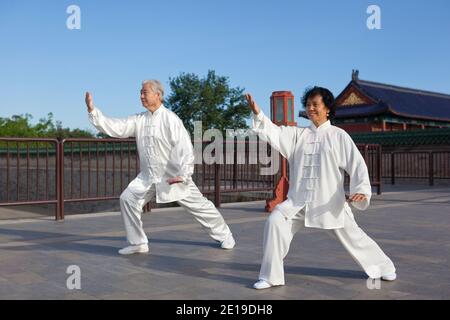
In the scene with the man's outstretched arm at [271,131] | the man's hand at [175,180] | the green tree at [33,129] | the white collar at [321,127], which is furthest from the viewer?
the green tree at [33,129]

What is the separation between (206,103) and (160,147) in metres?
24.8

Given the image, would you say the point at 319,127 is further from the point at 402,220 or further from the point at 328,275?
the point at 402,220

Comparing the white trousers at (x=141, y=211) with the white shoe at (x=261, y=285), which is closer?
the white shoe at (x=261, y=285)

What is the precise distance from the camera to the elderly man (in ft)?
15.3

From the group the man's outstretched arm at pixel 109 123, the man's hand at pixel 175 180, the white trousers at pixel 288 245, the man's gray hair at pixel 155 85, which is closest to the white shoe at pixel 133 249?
the man's hand at pixel 175 180

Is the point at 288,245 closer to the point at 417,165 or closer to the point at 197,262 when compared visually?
the point at 197,262

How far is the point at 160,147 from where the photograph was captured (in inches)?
185

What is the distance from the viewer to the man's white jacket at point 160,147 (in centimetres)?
465

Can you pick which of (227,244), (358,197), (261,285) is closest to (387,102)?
(227,244)

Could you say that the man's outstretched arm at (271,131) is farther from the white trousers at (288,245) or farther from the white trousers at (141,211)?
the white trousers at (141,211)

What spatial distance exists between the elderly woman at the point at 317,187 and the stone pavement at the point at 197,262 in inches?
6.9
